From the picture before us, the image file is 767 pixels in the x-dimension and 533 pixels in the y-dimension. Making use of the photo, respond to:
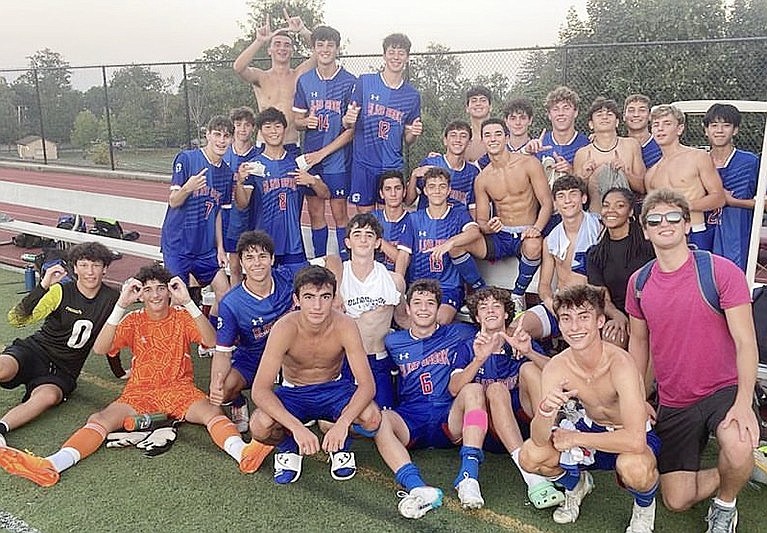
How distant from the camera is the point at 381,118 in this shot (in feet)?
19.8

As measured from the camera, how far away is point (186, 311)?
15.5 ft

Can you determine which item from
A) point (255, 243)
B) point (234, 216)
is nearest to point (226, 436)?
point (255, 243)

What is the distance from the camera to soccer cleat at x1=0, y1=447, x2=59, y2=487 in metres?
3.90

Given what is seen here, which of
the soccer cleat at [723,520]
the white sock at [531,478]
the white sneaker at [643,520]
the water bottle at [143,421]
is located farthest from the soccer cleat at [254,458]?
the soccer cleat at [723,520]

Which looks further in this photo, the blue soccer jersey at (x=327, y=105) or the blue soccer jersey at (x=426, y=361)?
the blue soccer jersey at (x=327, y=105)

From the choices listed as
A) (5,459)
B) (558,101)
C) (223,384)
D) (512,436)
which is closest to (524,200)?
(558,101)

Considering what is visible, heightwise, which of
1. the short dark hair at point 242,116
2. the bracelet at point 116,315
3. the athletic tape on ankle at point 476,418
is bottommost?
the athletic tape on ankle at point 476,418

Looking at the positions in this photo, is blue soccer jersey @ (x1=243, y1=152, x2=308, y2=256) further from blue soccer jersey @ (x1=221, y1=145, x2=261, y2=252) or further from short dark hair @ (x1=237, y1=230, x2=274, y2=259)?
short dark hair @ (x1=237, y1=230, x2=274, y2=259)

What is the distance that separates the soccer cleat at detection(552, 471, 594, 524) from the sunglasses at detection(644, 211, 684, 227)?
1.25 meters

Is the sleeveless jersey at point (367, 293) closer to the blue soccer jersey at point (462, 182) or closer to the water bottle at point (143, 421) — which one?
the blue soccer jersey at point (462, 182)

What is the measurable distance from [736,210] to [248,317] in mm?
3451

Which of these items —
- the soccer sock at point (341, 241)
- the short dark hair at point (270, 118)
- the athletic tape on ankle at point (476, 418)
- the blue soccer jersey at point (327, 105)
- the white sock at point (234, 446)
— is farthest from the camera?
the soccer sock at point (341, 241)

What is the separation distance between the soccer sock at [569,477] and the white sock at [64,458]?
259 centimetres

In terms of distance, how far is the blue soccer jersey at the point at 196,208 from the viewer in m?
5.64
